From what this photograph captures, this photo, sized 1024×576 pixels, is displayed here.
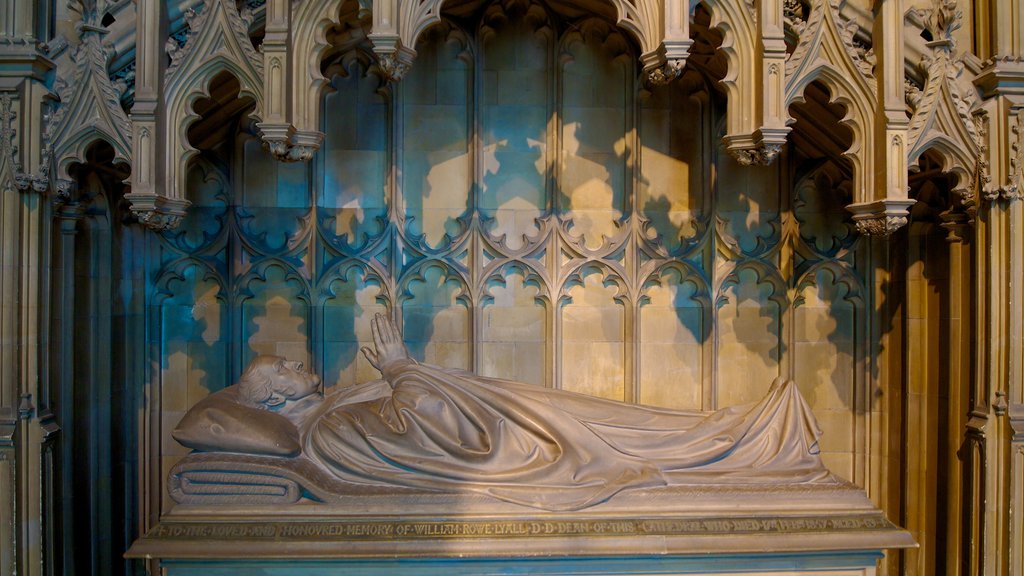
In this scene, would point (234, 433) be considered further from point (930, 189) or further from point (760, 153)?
point (930, 189)

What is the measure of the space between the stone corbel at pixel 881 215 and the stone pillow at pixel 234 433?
3100 mm

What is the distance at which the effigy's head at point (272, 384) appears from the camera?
4383 mm

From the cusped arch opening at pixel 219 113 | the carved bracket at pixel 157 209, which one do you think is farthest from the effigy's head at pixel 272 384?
the cusped arch opening at pixel 219 113

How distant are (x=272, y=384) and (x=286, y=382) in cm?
7

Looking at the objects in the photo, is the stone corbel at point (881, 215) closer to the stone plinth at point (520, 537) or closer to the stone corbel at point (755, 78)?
the stone corbel at point (755, 78)

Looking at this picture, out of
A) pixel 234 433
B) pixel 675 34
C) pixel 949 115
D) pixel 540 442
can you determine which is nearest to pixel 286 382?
pixel 234 433

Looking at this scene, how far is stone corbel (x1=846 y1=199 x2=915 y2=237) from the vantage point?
14.1 ft

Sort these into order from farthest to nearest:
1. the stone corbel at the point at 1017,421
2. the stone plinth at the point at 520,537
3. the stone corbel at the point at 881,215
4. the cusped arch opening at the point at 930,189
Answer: the cusped arch opening at the point at 930,189 < the stone corbel at the point at 1017,421 < the stone corbel at the point at 881,215 < the stone plinth at the point at 520,537

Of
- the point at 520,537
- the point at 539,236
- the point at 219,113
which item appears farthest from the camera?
the point at 539,236

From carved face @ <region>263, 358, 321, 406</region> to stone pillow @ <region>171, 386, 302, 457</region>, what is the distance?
247mm

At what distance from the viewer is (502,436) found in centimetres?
421

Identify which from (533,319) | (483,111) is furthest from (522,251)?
(483,111)

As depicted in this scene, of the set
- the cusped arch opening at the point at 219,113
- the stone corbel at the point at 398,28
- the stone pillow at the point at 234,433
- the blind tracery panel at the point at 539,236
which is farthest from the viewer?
the blind tracery panel at the point at 539,236

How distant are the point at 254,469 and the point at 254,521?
25cm
